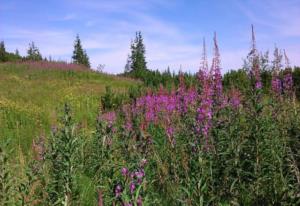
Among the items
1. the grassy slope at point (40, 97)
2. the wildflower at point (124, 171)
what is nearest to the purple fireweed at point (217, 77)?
the wildflower at point (124, 171)

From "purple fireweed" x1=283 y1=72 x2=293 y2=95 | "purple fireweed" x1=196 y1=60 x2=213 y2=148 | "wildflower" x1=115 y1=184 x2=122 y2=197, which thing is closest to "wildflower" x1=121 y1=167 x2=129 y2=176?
"wildflower" x1=115 y1=184 x2=122 y2=197

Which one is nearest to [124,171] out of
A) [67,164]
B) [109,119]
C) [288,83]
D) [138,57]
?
[67,164]

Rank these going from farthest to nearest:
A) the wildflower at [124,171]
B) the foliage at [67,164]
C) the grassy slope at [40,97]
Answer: the grassy slope at [40,97]
the foliage at [67,164]
the wildflower at [124,171]

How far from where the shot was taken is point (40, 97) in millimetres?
17984

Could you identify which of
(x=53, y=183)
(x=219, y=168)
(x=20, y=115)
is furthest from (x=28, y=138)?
(x=219, y=168)

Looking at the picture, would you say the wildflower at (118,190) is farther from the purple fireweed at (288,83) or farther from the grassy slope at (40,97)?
the grassy slope at (40,97)

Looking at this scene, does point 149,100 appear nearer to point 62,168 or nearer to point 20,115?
point 20,115

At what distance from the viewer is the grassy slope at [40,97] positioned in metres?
12.5

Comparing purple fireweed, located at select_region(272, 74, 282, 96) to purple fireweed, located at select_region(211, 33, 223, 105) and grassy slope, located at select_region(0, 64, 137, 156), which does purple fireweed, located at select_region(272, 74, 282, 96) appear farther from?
grassy slope, located at select_region(0, 64, 137, 156)

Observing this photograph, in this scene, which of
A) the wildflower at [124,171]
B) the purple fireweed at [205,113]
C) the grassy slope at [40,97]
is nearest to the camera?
the wildflower at [124,171]

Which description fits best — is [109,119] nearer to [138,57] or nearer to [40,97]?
[40,97]

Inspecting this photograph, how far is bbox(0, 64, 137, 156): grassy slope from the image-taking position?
12.5m

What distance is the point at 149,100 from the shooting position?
11.0m

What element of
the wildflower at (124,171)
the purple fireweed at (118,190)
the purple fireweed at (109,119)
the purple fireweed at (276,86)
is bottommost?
the purple fireweed at (118,190)
